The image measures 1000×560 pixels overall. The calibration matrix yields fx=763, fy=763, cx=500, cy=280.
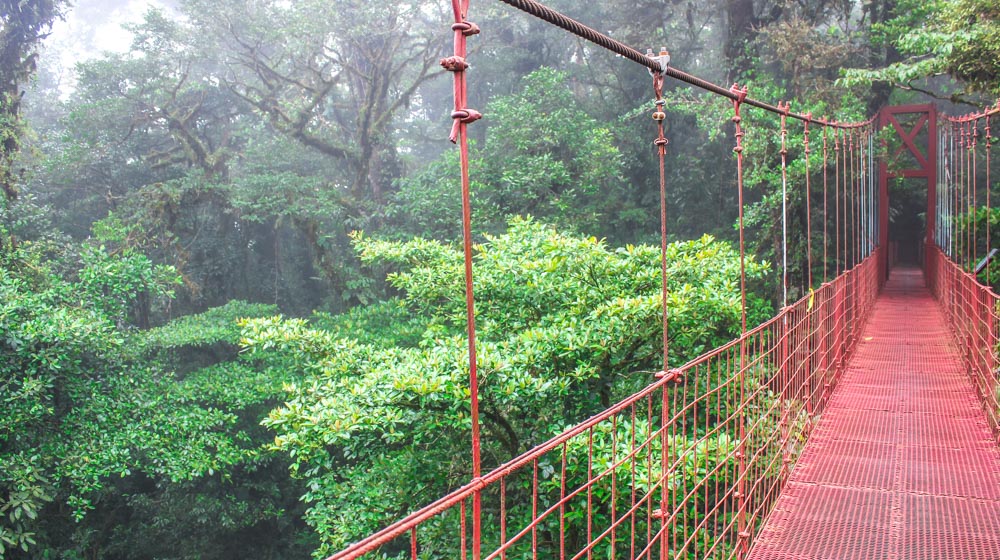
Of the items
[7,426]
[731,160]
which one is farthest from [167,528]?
[731,160]

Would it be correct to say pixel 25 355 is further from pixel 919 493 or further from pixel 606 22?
pixel 606 22

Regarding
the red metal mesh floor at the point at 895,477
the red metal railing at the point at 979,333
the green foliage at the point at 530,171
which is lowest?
the red metal mesh floor at the point at 895,477

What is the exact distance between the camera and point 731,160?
12156 millimetres

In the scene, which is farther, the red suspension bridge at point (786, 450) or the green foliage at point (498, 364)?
the green foliage at point (498, 364)

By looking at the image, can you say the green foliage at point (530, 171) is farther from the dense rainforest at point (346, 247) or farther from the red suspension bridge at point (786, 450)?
the red suspension bridge at point (786, 450)

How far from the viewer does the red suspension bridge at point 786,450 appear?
1.58 meters

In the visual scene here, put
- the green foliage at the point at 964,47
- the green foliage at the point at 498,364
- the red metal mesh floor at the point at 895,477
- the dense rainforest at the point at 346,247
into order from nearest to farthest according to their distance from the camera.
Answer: the red metal mesh floor at the point at 895,477
the green foliage at the point at 498,364
the dense rainforest at the point at 346,247
the green foliage at the point at 964,47

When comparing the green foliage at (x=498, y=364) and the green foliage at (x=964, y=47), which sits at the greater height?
the green foliage at (x=964, y=47)

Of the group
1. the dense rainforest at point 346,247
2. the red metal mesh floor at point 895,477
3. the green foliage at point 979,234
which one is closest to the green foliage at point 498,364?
the dense rainforest at point 346,247

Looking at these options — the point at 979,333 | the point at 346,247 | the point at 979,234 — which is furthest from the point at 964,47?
the point at 346,247

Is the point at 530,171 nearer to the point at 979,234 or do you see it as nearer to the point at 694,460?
the point at 979,234

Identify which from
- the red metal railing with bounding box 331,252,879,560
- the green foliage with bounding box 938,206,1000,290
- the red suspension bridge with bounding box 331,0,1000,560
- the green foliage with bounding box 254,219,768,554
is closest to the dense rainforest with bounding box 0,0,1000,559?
the green foliage with bounding box 254,219,768,554

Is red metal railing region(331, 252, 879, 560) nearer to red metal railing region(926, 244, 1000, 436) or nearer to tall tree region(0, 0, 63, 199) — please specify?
red metal railing region(926, 244, 1000, 436)

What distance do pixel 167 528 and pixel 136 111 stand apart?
6768 mm
